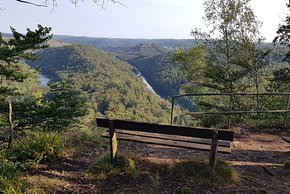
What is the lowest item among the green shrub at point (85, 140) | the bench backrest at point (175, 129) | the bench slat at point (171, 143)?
the green shrub at point (85, 140)

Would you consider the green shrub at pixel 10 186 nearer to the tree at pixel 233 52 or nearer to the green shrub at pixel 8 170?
the green shrub at pixel 8 170

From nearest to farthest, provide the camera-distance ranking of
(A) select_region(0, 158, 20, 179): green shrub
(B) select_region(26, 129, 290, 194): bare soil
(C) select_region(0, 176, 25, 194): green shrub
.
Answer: (C) select_region(0, 176, 25, 194): green shrub → (A) select_region(0, 158, 20, 179): green shrub → (B) select_region(26, 129, 290, 194): bare soil

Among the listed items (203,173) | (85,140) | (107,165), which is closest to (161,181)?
(203,173)

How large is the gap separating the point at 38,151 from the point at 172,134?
81.1 inches

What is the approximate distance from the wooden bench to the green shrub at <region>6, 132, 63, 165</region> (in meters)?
0.82

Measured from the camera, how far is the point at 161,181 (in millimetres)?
4734

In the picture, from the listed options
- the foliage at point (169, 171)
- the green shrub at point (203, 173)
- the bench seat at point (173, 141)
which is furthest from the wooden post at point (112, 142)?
the green shrub at point (203, 173)

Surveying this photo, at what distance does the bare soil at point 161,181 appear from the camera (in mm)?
4516

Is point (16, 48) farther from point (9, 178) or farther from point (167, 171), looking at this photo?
point (167, 171)

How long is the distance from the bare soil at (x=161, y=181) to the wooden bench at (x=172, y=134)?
0.38 m

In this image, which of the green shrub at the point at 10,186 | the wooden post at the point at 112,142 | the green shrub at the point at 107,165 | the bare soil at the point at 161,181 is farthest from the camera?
the wooden post at the point at 112,142

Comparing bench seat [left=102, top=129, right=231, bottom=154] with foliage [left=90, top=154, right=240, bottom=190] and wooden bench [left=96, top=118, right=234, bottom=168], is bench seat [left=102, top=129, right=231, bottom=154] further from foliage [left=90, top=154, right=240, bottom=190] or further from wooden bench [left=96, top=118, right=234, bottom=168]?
foliage [left=90, top=154, right=240, bottom=190]

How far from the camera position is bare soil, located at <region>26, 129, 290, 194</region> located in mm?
4516

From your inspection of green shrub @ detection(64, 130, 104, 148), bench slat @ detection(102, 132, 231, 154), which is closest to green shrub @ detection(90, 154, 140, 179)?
bench slat @ detection(102, 132, 231, 154)
